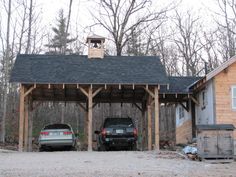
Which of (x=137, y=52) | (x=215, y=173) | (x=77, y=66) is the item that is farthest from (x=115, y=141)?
(x=137, y=52)

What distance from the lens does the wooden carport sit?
2372 cm

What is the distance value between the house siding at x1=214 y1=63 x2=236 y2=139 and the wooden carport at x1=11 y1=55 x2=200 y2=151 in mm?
2804

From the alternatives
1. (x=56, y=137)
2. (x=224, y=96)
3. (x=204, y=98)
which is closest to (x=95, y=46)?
(x=56, y=137)

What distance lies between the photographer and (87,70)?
25.1 m

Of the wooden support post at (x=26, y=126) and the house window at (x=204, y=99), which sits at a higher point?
the house window at (x=204, y=99)

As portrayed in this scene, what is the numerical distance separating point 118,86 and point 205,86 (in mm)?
5094

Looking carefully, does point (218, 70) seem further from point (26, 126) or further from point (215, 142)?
point (26, 126)

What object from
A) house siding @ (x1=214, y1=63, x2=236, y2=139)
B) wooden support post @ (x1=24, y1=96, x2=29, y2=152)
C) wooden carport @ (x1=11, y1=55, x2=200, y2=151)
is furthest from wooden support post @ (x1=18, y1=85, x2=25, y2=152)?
house siding @ (x1=214, y1=63, x2=236, y2=139)

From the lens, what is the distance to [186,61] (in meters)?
46.2

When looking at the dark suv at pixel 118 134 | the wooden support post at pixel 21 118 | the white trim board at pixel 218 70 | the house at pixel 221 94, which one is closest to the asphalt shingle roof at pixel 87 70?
the wooden support post at pixel 21 118

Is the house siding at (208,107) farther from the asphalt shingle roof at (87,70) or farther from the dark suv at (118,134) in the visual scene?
the dark suv at (118,134)

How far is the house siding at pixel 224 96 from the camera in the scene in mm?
23641

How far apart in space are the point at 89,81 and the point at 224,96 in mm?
7436

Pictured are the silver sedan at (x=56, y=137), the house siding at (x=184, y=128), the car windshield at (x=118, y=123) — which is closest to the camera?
the silver sedan at (x=56, y=137)
